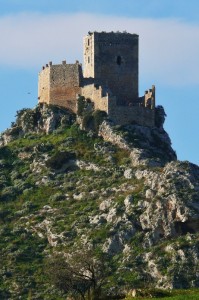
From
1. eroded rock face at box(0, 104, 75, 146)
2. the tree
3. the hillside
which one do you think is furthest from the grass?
eroded rock face at box(0, 104, 75, 146)

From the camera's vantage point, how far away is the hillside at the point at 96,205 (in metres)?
109

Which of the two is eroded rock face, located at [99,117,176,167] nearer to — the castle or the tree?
the castle

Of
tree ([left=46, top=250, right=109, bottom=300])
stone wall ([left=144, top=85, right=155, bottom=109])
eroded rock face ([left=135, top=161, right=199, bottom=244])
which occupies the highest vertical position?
stone wall ([left=144, top=85, right=155, bottom=109])

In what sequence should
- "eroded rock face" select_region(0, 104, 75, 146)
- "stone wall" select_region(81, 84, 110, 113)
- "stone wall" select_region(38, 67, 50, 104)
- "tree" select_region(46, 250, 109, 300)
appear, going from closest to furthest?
"tree" select_region(46, 250, 109, 300) → "stone wall" select_region(81, 84, 110, 113) → "eroded rock face" select_region(0, 104, 75, 146) → "stone wall" select_region(38, 67, 50, 104)

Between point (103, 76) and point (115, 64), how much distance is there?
1489 mm

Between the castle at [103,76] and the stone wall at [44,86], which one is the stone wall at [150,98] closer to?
the castle at [103,76]

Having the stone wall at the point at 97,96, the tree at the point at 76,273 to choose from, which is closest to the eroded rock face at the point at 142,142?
the stone wall at the point at 97,96

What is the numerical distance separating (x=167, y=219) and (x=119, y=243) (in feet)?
13.4

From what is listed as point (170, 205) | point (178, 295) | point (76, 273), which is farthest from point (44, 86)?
point (178, 295)

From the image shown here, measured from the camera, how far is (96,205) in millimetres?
116250

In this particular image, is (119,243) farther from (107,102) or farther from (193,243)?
(107,102)

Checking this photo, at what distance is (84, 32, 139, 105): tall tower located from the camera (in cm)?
12744

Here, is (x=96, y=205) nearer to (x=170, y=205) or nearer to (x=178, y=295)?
(x=170, y=205)

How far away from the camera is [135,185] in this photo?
116125mm
